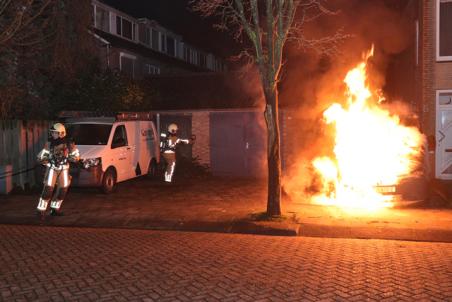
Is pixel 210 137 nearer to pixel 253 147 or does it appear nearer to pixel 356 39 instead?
pixel 253 147

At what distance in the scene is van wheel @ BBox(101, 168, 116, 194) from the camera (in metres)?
12.5

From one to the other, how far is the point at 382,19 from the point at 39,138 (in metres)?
12.5

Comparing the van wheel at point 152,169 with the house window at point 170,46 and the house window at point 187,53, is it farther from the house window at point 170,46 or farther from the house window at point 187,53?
the house window at point 187,53

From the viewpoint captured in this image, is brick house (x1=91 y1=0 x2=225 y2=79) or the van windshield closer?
the van windshield

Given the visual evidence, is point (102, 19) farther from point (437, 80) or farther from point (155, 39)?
point (437, 80)

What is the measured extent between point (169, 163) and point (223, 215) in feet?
14.9

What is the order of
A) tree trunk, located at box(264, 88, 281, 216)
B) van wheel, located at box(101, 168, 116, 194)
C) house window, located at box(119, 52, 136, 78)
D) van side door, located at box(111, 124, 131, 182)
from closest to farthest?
tree trunk, located at box(264, 88, 281, 216) → van wheel, located at box(101, 168, 116, 194) → van side door, located at box(111, 124, 131, 182) → house window, located at box(119, 52, 136, 78)

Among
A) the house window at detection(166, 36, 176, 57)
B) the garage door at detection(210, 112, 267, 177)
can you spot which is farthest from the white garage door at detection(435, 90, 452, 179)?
the house window at detection(166, 36, 176, 57)

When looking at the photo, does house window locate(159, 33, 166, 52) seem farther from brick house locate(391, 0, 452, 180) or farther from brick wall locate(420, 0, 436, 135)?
brick wall locate(420, 0, 436, 135)

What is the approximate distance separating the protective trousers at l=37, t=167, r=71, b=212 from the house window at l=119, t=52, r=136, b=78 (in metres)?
15.2

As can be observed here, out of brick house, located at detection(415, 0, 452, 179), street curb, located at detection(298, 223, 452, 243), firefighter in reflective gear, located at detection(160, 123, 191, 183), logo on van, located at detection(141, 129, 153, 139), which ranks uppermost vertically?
brick house, located at detection(415, 0, 452, 179)

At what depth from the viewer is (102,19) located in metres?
24.6

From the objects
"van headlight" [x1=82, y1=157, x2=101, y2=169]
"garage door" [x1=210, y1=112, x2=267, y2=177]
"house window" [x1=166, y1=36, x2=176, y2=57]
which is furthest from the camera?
"house window" [x1=166, y1=36, x2=176, y2=57]

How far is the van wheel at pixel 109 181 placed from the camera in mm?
12453
